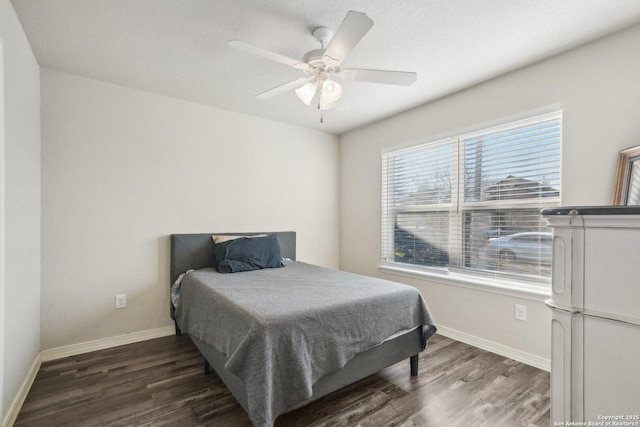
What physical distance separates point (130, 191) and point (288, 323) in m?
2.20

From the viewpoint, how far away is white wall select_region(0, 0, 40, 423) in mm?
1609

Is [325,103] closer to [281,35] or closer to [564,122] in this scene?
[281,35]

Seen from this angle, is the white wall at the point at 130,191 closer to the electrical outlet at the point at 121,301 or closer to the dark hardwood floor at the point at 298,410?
the electrical outlet at the point at 121,301

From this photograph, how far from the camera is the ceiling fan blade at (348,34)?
55.2 inches

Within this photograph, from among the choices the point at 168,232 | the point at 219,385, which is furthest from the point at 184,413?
the point at 168,232

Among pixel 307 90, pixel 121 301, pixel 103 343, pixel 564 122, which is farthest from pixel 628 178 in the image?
pixel 103 343

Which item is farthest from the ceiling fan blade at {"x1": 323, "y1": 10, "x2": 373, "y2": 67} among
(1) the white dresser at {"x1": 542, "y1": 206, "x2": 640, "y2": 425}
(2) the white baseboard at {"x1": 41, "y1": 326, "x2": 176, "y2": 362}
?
(2) the white baseboard at {"x1": 41, "y1": 326, "x2": 176, "y2": 362}

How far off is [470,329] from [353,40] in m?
2.65

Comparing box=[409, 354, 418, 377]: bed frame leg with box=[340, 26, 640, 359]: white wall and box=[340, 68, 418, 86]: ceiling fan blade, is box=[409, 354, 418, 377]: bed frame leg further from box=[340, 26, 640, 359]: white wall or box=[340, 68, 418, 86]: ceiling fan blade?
box=[340, 68, 418, 86]: ceiling fan blade

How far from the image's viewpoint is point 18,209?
72.5 inches

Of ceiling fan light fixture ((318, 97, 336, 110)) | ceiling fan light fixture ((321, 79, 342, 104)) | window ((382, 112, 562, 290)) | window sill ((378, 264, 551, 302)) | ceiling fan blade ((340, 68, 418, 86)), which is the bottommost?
window sill ((378, 264, 551, 302))

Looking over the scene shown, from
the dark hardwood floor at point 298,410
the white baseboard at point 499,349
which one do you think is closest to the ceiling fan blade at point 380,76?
the dark hardwood floor at point 298,410

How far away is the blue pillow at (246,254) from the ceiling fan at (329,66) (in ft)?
4.92

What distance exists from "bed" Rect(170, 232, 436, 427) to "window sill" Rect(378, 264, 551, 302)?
811 millimetres
